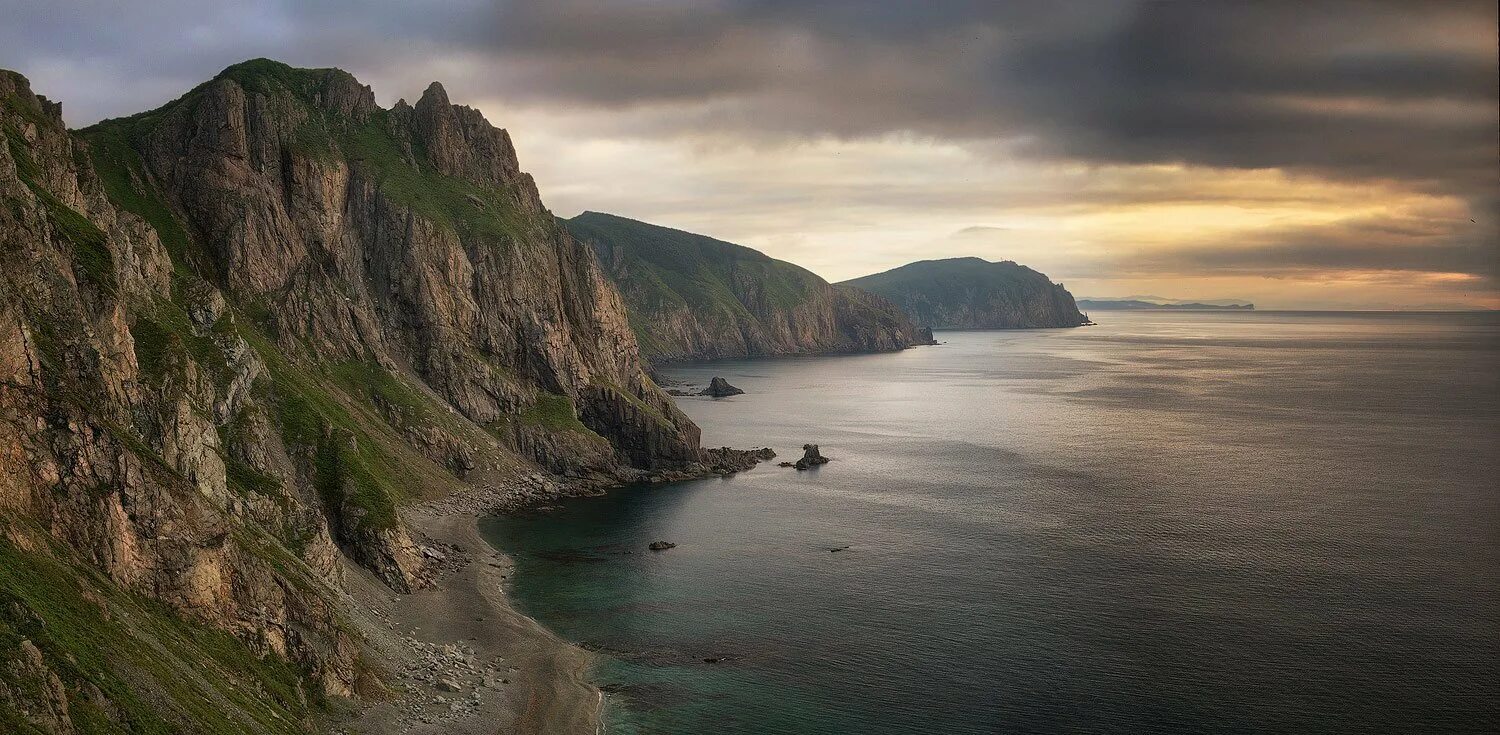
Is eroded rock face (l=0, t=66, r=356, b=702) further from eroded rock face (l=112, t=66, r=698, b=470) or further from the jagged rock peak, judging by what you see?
the jagged rock peak

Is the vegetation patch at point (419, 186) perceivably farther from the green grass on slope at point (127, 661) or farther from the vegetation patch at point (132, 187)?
the green grass on slope at point (127, 661)

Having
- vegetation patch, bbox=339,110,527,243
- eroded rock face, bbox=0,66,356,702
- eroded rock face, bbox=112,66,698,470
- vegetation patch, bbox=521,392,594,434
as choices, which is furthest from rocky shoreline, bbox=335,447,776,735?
vegetation patch, bbox=339,110,527,243

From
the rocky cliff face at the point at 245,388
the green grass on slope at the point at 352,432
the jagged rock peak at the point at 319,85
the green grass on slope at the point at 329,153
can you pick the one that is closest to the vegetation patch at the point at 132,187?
the green grass on slope at the point at 329,153

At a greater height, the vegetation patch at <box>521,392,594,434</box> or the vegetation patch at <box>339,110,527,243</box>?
the vegetation patch at <box>339,110,527,243</box>

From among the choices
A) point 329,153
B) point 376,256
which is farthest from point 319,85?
point 376,256

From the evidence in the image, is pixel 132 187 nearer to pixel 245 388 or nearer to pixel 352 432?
pixel 352 432
